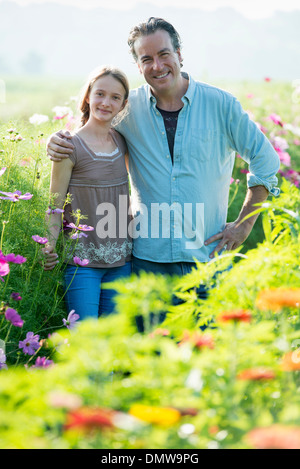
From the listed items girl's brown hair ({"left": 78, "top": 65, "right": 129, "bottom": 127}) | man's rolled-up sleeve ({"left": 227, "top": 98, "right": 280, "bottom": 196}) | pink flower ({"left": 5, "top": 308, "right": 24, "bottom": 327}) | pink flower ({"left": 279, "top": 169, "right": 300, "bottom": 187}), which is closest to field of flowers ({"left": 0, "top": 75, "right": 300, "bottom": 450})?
pink flower ({"left": 5, "top": 308, "right": 24, "bottom": 327})

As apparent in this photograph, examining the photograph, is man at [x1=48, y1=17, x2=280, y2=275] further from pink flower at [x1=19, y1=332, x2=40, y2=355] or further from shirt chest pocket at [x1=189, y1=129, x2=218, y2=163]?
pink flower at [x1=19, y1=332, x2=40, y2=355]

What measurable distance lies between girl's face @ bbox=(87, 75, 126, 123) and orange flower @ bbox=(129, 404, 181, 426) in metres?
1.79

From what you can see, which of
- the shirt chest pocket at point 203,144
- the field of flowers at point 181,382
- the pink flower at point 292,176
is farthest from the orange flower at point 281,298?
the pink flower at point 292,176

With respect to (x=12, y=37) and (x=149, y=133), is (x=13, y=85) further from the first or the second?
(x=12, y=37)

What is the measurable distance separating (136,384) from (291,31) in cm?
10716

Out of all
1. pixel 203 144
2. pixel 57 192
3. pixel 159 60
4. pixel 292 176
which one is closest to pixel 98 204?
pixel 57 192

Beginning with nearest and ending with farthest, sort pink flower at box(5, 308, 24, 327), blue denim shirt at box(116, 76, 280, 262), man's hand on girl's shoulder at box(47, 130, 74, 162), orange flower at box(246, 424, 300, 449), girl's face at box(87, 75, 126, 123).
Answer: orange flower at box(246, 424, 300, 449) → pink flower at box(5, 308, 24, 327) → man's hand on girl's shoulder at box(47, 130, 74, 162) → girl's face at box(87, 75, 126, 123) → blue denim shirt at box(116, 76, 280, 262)

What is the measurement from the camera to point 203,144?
2.57 m

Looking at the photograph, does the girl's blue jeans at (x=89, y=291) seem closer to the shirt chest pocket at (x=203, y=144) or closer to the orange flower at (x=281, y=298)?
the shirt chest pocket at (x=203, y=144)

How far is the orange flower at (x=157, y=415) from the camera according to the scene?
823mm

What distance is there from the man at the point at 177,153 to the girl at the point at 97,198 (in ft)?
0.36

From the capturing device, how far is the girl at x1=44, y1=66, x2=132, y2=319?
7.75ft
